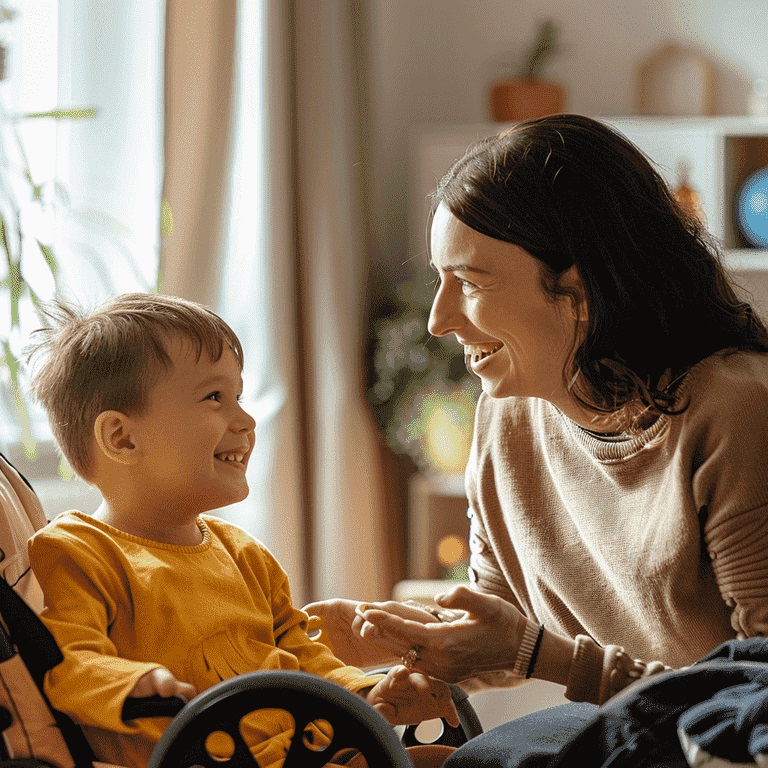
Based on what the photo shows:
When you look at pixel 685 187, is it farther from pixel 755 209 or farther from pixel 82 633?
pixel 82 633

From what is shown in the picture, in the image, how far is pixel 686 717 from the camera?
96 cm

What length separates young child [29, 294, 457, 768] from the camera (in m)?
1.16

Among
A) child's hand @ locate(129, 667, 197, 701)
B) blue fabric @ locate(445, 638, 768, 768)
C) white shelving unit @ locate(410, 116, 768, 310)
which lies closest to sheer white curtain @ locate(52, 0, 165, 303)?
white shelving unit @ locate(410, 116, 768, 310)

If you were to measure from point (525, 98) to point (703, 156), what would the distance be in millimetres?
621

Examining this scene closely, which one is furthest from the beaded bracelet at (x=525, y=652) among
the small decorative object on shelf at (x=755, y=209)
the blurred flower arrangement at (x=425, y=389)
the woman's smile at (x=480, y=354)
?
the small decorative object on shelf at (x=755, y=209)

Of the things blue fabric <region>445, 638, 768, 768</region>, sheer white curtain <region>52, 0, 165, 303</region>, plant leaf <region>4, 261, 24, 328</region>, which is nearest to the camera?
blue fabric <region>445, 638, 768, 768</region>

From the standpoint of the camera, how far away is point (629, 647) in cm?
154

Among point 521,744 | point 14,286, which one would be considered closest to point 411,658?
point 521,744

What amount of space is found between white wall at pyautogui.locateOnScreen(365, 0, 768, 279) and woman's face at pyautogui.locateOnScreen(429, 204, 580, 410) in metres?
2.36

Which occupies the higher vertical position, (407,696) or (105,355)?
(105,355)

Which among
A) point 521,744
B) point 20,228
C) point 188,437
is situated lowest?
point 521,744

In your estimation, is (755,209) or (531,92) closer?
(755,209)

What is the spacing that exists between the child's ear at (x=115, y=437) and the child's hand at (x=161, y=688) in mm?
290

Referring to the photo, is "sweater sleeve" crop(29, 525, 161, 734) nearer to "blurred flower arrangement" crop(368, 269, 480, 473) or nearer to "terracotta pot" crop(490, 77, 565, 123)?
"blurred flower arrangement" crop(368, 269, 480, 473)
